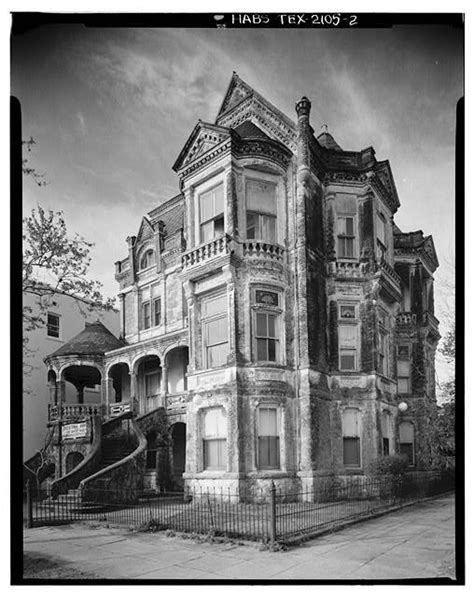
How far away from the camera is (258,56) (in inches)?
307

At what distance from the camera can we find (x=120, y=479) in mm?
12000

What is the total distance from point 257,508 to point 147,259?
5717 millimetres

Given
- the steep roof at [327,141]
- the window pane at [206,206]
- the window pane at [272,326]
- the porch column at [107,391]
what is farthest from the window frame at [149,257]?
the steep roof at [327,141]

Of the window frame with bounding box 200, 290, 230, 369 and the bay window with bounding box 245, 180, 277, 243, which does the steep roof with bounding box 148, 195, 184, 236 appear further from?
the window frame with bounding box 200, 290, 230, 369

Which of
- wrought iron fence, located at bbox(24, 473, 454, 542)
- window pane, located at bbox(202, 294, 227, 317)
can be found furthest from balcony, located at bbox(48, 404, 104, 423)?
window pane, located at bbox(202, 294, 227, 317)

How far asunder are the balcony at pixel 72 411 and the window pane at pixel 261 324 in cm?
363

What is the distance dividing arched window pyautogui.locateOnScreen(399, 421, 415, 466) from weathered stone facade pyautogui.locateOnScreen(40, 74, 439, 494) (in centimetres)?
4

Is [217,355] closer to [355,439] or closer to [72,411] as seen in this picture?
[72,411]

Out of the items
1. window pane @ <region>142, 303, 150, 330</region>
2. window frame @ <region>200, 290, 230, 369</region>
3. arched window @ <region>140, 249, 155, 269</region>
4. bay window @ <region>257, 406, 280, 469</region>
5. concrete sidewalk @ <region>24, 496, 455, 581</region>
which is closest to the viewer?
concrete sidewalk @ <region>24, 496, 455, 581</region>

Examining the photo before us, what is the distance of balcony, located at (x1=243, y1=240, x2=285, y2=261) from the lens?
11.3 meters

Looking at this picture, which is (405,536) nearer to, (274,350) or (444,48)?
(274,350)

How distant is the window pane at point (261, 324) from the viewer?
11445 millimetres

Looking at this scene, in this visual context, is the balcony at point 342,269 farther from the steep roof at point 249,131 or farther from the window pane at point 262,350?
the steep roof at point 249,131

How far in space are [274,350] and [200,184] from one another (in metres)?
3.43
